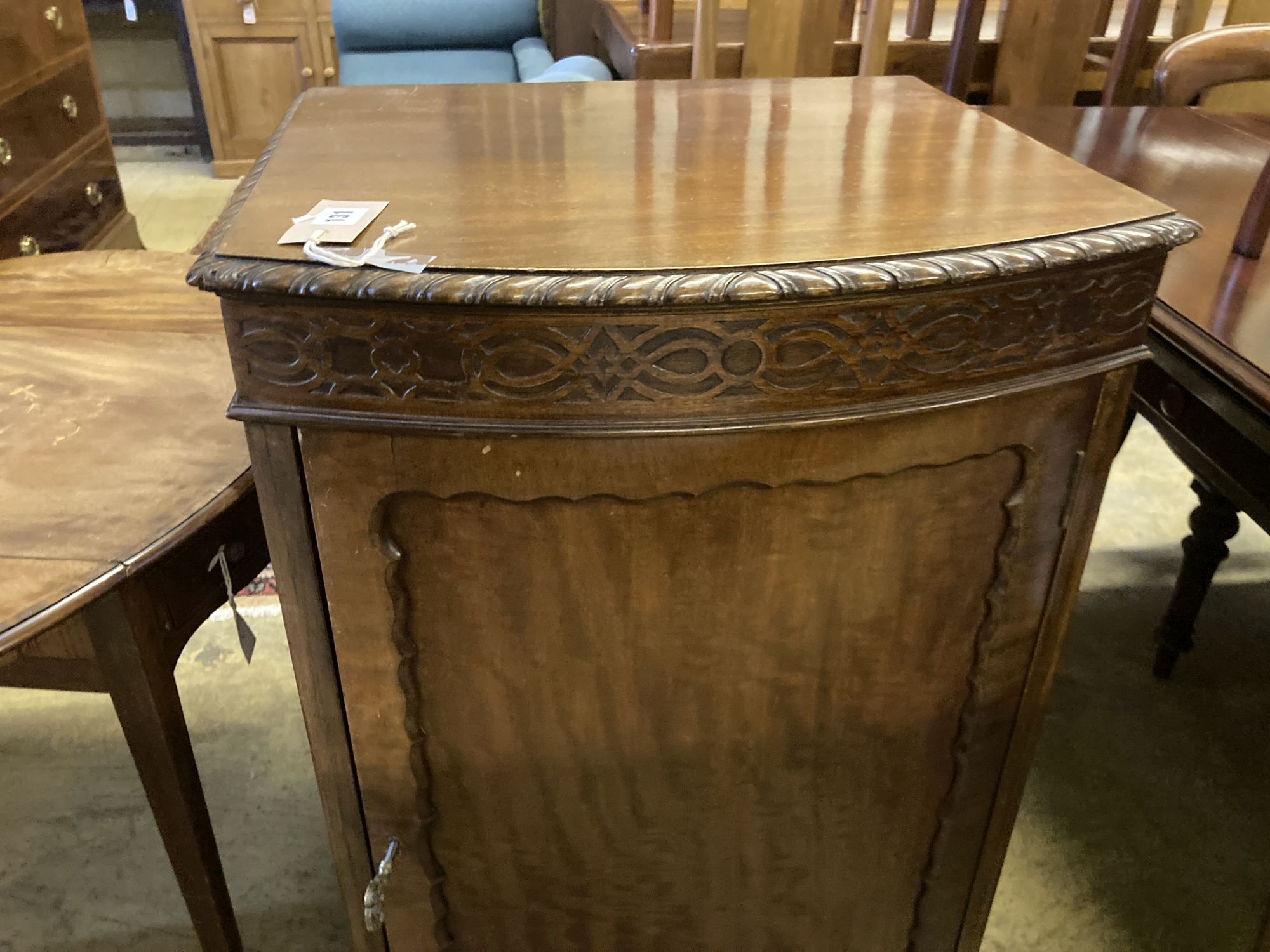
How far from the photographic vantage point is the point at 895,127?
825mm

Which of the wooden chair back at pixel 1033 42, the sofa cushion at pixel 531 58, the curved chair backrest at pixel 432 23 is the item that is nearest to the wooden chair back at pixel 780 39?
the wooden chair back at pixel 1033 42

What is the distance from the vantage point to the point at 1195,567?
57.2 inches

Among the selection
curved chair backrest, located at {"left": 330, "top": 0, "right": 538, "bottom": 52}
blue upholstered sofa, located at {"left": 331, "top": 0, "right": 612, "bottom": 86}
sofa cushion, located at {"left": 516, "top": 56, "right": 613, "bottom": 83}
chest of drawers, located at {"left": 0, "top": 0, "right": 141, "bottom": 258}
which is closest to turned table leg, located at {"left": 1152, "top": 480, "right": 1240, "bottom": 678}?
sofa cushion, located at {"left": 516, "top": 56, "right": 613, "bottom": 83}

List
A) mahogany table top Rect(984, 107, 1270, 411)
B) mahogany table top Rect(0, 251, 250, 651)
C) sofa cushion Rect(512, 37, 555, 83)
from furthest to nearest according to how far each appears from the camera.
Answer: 1. sofa cushion Rect(512, 37, 555, 83)
2. mahogany table top Rect(984, 107, 1270, 411)
3. mahogany table top Rect(0, 251, 250, 651)

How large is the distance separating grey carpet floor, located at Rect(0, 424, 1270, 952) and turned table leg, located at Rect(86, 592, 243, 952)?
0.68 ft

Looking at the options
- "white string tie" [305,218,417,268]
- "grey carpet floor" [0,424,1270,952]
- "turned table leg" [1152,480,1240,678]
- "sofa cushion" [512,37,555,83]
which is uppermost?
"white string tie" [305,218,417,268]

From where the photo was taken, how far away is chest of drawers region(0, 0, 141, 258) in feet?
5.30

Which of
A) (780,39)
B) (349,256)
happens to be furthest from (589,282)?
(780,39)

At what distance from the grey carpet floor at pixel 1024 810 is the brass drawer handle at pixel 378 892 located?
41 cm

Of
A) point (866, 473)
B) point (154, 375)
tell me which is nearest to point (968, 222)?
point (866, 473)

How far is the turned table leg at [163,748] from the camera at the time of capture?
2.62 feet

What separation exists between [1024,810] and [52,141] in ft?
6.50

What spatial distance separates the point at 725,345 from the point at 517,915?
57 cm

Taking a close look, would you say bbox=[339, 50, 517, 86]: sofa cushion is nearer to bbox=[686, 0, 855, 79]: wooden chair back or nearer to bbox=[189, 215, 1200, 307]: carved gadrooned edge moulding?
bbox=[686, 0, 855, 79]: wooden chair back
